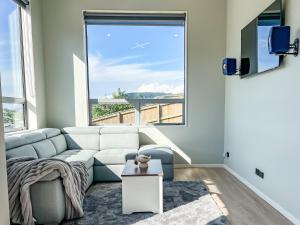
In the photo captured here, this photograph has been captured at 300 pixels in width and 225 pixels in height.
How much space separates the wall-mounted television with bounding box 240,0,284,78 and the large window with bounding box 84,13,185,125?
1331 mm

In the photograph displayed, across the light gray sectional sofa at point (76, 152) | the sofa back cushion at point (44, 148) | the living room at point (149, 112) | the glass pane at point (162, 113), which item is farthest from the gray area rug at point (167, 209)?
the glass pane at point (162, 113)

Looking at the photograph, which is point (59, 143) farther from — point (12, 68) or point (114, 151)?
point (12, 68)

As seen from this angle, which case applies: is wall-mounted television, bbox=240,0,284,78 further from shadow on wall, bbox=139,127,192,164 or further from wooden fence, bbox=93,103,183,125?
shadow on wall, bbox=139,127,192,164

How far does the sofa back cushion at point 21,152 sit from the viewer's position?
2.58 m

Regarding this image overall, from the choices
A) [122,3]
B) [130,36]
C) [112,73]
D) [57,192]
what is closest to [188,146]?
[112,73]

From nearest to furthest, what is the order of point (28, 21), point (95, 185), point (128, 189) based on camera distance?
point (128, 189), point (95, 185), point (28, 21)

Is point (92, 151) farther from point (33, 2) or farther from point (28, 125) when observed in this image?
point (33, 2)

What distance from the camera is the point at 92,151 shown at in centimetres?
380

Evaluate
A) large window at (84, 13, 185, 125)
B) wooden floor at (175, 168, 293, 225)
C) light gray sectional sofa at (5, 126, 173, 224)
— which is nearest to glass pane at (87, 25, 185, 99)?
large window at (84, 13, 185, 125)

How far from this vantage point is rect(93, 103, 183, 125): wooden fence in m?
4.45

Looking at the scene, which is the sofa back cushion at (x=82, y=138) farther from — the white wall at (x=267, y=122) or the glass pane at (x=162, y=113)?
the white wall at (x=267, y=122)

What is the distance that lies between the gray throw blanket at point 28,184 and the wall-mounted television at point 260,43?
256 cm

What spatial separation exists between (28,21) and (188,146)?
3.59 metres

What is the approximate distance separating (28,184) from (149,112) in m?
2.69
